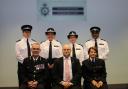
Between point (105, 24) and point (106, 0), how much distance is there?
2.01 ft

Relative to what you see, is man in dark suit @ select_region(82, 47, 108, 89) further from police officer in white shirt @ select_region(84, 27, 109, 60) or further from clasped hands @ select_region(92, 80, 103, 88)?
police officer in white shirt @ select_region(84, 27, 109, 60)

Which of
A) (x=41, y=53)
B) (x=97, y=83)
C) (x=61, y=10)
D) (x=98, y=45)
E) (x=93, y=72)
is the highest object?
(x=61, y=10)

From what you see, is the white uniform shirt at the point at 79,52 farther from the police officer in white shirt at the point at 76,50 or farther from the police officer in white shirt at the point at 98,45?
the police officer in white shirt at the point at 98,45

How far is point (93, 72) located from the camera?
210 inches

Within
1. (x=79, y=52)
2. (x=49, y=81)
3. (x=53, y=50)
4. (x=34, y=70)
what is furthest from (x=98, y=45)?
(x=34, y=70)

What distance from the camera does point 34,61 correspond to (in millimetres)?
5285

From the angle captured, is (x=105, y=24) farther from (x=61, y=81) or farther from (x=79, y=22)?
(x=61, y=81)

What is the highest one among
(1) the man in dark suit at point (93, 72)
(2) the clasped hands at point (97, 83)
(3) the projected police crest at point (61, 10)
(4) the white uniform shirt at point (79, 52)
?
(3) the projected police crest at point (61, 10)

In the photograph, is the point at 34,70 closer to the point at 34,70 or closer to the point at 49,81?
the point at 34,70

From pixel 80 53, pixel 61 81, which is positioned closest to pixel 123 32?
pixel 80 53

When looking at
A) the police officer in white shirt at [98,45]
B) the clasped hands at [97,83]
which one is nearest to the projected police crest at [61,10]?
the police officer in white shirt at [98,45]

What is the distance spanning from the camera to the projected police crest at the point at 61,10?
7352 millimetres

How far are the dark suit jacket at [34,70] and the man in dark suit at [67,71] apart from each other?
223mm

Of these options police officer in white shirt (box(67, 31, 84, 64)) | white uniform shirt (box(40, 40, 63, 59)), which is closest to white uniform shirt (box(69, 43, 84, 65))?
police officer in white shirt (box(67, 31, 84, 64))
